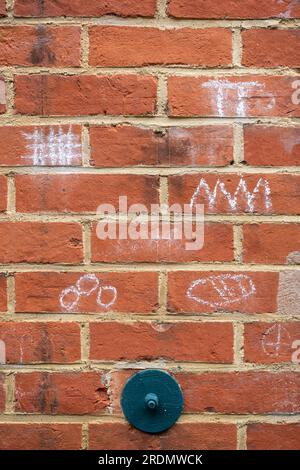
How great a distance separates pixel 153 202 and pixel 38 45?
0.43 meters

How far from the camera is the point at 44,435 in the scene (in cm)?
117

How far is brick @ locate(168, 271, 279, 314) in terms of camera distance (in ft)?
3.76

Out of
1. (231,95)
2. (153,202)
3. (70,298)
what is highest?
(231,95)

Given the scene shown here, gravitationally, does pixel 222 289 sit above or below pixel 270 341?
above

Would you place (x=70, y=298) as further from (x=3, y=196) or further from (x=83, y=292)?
(x=3, y=196)

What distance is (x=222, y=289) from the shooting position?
3.76 feet

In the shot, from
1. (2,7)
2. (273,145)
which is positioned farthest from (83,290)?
(2,7)

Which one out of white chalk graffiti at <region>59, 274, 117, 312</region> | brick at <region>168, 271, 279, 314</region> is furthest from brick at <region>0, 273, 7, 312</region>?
brick at <region>168, 271, 279, 314</region>

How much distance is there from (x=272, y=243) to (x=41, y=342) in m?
0.57

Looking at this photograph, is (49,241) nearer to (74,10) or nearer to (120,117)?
(120,117)

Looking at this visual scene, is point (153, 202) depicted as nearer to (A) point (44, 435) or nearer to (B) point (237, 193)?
(B) point (237, 193)

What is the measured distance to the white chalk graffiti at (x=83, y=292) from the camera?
1150 millimetres

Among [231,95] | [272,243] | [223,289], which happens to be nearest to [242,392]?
[223,289]

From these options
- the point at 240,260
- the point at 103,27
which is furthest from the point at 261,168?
the point at 103,27
